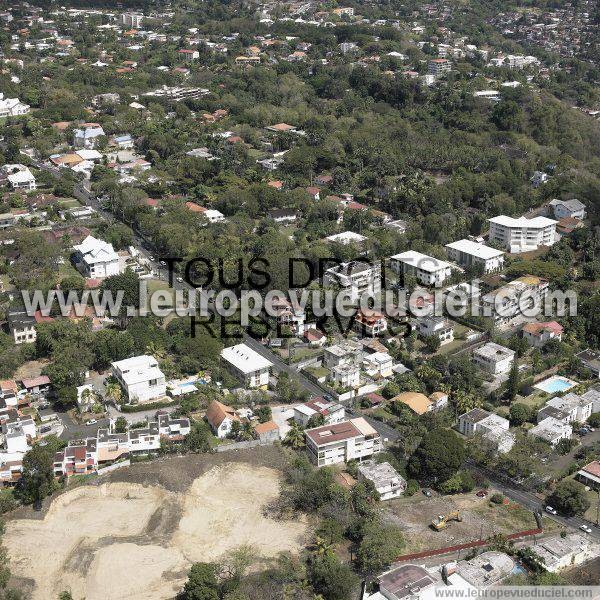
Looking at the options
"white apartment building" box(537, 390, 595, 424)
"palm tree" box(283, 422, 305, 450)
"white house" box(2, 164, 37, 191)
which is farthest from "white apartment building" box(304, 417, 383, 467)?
"white house" box(2, 164, 37, 191)

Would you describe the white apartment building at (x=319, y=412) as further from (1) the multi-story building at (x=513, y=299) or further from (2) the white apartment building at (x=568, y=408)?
(1) the multi-story building at (x=513, y=299)

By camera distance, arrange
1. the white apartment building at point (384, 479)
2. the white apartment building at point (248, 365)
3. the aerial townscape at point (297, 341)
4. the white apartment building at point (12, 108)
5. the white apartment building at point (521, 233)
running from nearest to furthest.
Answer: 1. the aerial townscape at point (297, 341)
2. the white apartment building at point (384, 479)
3. the white apartment building at point (248, 365)
4. the white apartment building at point (521, 233)
5. the white apartment building at point (12, 108)

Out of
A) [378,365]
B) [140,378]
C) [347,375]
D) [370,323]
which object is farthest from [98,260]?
[378,365]

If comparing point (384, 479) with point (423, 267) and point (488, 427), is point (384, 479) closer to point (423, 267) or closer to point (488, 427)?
point (488, 427)

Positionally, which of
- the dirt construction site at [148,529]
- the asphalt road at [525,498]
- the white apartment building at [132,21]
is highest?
the white apartment building at [132,21]

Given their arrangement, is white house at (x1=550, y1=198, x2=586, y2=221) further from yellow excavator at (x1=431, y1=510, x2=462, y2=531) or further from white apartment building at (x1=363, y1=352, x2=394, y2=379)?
yellow excavator at (x1=431, y1=510, x2=462, y2=531)

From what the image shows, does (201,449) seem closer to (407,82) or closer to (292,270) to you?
(292,270)

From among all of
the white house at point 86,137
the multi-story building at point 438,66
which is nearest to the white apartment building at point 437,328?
the white house at point 86,137
